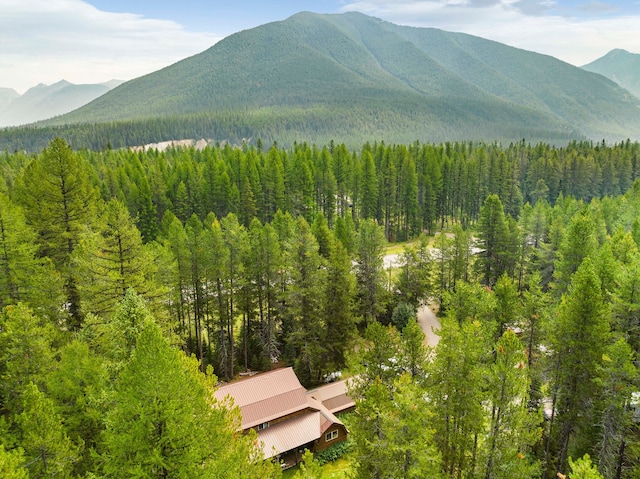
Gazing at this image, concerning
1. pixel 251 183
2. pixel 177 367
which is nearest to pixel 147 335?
pixel 177 367

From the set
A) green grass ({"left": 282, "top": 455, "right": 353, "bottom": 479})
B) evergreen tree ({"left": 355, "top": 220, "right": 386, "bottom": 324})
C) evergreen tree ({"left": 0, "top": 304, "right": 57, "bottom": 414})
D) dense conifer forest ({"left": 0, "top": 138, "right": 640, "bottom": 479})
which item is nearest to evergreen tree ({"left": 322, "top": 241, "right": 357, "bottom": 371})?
dense conifer forest ({"left": 0, "top": 138, "right": 640, "bottom": 479})

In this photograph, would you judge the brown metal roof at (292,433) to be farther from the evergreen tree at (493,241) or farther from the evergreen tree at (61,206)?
the evergreen tree at (493,241)

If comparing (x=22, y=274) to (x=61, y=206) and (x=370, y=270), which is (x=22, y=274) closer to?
(x=61, y=206)

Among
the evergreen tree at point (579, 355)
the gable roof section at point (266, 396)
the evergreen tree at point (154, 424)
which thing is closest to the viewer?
the evergreen tree at point (154, 424)

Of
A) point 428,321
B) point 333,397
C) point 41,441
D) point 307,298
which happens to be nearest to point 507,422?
point 41,441

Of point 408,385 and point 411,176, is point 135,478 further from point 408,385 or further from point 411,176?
point 411,176

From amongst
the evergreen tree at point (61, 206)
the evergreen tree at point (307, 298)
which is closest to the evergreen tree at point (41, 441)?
the evergreen tree at point (61, 206)
